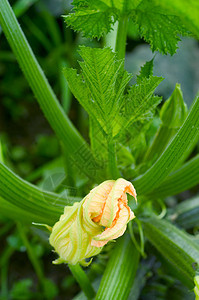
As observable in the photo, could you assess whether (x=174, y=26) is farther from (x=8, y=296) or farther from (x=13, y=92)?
(x=13, y=92)

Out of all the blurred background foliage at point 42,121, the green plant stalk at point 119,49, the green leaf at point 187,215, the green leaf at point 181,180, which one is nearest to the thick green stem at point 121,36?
the green plant stalk at point 119,49

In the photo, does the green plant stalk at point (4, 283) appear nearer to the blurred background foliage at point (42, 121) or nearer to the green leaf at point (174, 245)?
the blurred background foliage at point (42, 121)

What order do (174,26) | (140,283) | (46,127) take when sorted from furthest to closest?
(46,127)
(140,283)
(174,26)

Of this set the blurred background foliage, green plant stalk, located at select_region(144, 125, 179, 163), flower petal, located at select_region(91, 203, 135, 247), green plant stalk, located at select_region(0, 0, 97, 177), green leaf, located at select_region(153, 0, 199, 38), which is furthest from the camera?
the blurred background foliage

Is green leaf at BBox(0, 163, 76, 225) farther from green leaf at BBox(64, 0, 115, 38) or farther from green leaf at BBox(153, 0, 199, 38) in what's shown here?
green leaf at BBox(153, 0, 199, 38)

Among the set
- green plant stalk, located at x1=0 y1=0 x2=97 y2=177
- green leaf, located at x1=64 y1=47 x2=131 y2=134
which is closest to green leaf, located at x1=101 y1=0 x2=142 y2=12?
green leaf, located at x1=64 y1=47 x2=131 y2=134

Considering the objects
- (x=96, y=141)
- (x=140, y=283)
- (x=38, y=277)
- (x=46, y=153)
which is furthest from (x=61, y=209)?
(x=46, y=153)

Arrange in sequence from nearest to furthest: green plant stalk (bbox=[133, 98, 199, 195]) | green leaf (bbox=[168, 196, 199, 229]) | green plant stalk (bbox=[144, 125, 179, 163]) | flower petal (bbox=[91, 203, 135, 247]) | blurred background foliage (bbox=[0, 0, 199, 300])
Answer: flower petal (bbox=[91, 203, 135, 247]) → green plant stalk (bbox=[133, 98, 199, 195]) → green plant stalk (bbox=[144, 125, 179, 163]) → green leaf (bbox=[168, 196, 199, 229]) → blurred background foliage (bbox=[0, 0, 199, 300])

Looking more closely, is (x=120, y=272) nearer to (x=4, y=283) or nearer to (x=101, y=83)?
(x=101, y=83)
